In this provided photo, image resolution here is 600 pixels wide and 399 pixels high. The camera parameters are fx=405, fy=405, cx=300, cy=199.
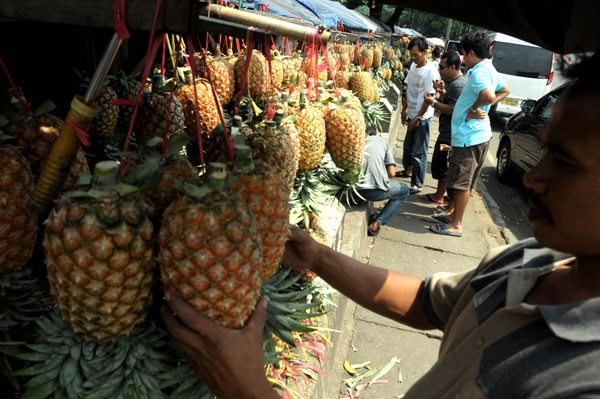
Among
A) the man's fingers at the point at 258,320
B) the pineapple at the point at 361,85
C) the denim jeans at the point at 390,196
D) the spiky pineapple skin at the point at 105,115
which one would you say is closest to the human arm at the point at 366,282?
the man's fingers at the point at 258,320

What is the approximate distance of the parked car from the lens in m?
8.27

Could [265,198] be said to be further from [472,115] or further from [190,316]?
[472,115]

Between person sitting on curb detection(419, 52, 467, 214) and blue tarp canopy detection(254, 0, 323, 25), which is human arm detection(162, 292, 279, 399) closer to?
blue tarp canopy detection(254, 0, 323, 25)

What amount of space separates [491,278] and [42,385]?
162 centimetres

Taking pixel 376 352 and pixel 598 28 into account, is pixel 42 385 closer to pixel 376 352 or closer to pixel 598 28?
pixel 598 28

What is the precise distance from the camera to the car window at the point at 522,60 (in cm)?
1469

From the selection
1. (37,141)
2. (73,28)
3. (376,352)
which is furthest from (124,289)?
(376,352)

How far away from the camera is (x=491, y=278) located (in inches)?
61.6

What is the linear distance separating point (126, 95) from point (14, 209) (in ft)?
4.18

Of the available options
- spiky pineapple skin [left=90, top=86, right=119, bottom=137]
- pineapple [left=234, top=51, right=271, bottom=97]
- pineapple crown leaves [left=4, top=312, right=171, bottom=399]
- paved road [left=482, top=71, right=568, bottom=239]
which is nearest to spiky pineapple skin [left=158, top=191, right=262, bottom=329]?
pineapple crown leaves [left=4, top=312, right=171, bottom=399]

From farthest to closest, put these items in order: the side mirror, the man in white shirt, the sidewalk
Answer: the side mirror, the man in white shirt, the sidewalk

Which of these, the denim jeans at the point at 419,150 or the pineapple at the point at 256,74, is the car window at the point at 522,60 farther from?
the pineapple at the point at 256,74

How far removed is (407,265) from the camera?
5824 millimetres

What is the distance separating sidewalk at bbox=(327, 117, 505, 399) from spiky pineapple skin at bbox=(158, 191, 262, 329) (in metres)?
2.75
